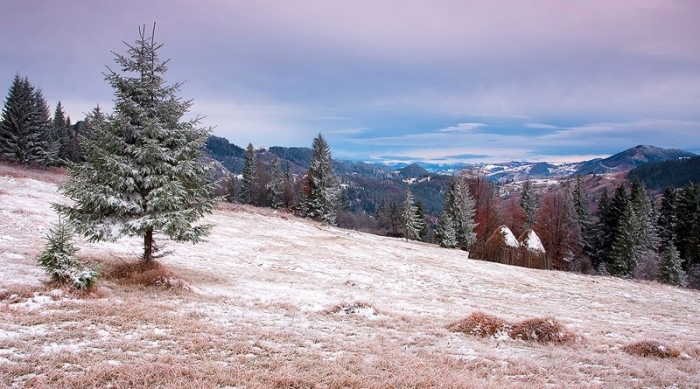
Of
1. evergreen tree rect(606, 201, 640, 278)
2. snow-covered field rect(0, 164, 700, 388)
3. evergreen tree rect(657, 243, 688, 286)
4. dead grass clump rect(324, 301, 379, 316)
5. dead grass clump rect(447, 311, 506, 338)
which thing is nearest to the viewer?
snow-covered field rect(0, 164, 700, 388)

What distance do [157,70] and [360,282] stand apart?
38.6 ft

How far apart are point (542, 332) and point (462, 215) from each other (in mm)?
40887

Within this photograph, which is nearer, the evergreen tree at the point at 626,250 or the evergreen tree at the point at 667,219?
the evergreen tree at the point at 626,250

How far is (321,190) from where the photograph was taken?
52.1m

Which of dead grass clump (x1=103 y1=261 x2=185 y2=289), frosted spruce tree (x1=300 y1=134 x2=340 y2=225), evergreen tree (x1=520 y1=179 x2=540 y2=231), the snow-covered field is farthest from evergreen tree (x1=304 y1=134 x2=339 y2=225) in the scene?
dead grass clump (x1=103 y1=261 x2=185 y2=289)

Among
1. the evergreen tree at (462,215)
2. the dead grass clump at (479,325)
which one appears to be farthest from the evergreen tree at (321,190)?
the dead grass clump at (479,325)

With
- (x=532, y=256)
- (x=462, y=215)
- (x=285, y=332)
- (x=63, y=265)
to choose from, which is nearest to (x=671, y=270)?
(x=532, y=256)

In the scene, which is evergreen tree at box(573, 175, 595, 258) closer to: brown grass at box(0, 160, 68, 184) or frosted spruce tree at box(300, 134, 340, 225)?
frosted spruce tree at box(300, 134, 340, 225)

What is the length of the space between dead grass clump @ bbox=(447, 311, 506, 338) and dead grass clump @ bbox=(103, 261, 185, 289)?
27.0ft

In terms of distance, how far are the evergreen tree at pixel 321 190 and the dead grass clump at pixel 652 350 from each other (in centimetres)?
4292

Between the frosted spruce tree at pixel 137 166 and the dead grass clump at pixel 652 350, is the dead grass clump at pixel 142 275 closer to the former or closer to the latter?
the frosted spruce tree at pixel 137 166

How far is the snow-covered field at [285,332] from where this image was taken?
577 cm

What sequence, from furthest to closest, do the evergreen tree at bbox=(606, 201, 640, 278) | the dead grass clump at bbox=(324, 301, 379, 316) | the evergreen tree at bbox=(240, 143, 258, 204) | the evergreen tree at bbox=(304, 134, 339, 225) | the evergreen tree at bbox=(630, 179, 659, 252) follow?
the evergreen tree at bbox=(240, 143, 258, 204) → the evergreen tree at bbox=(304, 134, 339, 225) → the evergreen tree at bbox=(630, 179, 659, 252) → the evergreen tree at bbox=(606, 201, 640, 278) → the dead grass clump at bbox=(324, 301, 379, 316)

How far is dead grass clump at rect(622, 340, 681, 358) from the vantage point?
8992 mm
